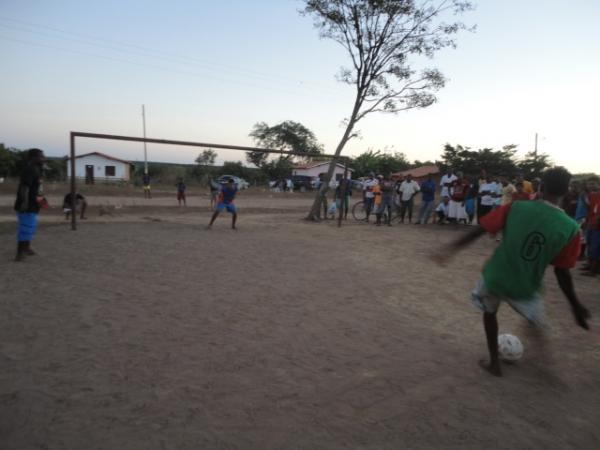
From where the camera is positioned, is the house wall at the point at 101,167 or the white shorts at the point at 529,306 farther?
the house wall at the point at 101,167

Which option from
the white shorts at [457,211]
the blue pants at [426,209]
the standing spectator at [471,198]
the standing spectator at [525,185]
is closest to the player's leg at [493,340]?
the standing spectator at [525,185]

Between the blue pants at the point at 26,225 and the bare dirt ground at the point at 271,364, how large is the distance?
1.62 feet

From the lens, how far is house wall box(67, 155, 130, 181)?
152 ft

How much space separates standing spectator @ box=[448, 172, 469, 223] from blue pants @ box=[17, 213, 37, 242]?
12.3 meters

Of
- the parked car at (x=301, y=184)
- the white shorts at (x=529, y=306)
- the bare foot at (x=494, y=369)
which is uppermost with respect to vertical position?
the parked car at (x=301, y=184)

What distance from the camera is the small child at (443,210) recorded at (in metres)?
14.6

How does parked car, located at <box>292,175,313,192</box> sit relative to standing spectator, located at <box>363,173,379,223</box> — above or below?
above

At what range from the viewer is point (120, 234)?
1029 cm

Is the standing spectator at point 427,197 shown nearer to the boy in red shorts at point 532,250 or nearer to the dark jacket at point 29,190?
the boy in red shorts at point 532,250

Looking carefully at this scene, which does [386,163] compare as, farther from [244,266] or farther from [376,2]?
[244,266]

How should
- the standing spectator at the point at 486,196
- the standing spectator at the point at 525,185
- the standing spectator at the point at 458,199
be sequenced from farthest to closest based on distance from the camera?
the standing spectator at the point at 458,199 < the standing spectator at the point at 486,196 < the standing spectator at the point at 525,185

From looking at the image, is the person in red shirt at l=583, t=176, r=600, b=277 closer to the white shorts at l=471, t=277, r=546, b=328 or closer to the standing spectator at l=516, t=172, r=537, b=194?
the standing spectator at l=516, t=172, r=537, b=194

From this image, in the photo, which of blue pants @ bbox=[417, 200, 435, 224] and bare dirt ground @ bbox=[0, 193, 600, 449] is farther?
blue pants @ bbox=[417, 200, 435, 224]

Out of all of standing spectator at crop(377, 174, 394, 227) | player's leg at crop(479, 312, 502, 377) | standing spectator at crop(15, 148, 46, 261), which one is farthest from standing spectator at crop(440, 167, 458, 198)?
standing spectator at crop(15, 148, 46, 261)
